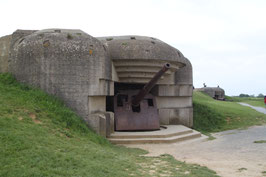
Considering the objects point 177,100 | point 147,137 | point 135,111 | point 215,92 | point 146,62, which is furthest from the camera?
point 215,92

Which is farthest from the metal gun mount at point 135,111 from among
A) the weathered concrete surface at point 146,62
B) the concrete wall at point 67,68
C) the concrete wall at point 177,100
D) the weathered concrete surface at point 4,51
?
the weathered concrete surface at point 4,51

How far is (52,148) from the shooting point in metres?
5.43

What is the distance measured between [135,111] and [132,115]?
1.77 feet

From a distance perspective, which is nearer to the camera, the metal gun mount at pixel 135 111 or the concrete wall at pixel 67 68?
the concrete wall at pixel 67 68

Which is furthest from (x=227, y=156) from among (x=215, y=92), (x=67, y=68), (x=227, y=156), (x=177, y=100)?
(x=215, y=92)

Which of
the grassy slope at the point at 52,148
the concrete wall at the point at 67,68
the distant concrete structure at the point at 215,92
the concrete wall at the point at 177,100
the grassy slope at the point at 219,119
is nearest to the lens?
the grassy slope at the point at 52,148

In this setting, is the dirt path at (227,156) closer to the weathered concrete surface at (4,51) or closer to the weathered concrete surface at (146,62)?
the weathered concrete surface at (146,62)

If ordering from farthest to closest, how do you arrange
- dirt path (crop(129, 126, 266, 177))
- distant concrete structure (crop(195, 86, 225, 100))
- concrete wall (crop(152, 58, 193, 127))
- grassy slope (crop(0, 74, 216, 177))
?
distant concrete structure (crop(195, 86, 225, 100)) < concrete wall (crop(152, 58, 193, 127)) < dirt path (crop(129, 126, 266, 177)) < grassy slope (crop(0, 74, 216, 177))

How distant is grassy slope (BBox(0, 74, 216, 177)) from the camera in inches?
179

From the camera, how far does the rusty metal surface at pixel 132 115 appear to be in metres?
10.9

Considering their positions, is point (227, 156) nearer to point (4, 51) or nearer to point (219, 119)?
point (4, 51)

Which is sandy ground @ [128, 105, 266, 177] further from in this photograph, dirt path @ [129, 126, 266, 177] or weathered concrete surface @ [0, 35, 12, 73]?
weathered concrete surface @ [0, 35, 12, 73]

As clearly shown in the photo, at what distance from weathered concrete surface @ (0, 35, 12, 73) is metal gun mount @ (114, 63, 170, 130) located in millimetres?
4484

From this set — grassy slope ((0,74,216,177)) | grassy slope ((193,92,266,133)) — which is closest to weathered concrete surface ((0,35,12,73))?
grassy slope ((0,74,216,177))
